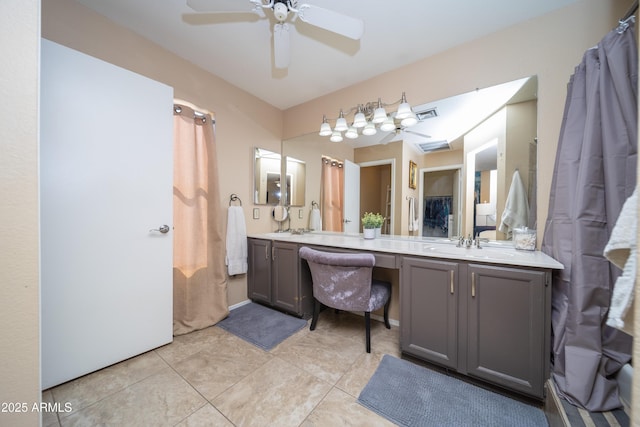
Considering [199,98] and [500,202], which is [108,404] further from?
[500,202]

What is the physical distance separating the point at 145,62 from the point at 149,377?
93.5 inches

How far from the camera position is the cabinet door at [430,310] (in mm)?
1379

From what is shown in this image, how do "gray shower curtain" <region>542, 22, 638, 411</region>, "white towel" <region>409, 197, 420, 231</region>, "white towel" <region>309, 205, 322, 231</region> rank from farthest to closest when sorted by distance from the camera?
"white towel" <region>309, 205, 322, 231</region> < "white towel" <region>409, 197, 420, 231</region> < "gray shower curtain" <region>542, 22, 638, 411</region>

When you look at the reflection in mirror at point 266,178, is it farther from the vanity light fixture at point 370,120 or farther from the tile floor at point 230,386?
the tile floor at point 230,386

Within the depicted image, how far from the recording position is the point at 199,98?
213cm

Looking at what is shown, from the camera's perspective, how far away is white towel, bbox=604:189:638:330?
0.50 m

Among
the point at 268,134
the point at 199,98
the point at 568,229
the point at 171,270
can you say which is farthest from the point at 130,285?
the point at 568,229

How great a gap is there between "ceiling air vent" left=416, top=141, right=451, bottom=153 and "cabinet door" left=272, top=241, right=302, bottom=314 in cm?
151

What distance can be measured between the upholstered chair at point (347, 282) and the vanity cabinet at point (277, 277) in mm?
370

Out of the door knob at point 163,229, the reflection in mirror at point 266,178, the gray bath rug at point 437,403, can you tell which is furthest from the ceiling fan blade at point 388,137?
the door knob at point 163,229

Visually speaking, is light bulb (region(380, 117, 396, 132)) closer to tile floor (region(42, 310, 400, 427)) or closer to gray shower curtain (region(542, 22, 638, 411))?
gray shower curtain (region(542, 22, 638, 411))

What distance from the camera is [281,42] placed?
4.97 ft

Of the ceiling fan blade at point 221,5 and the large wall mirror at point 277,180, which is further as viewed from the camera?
the large wall mirror at point 277,180

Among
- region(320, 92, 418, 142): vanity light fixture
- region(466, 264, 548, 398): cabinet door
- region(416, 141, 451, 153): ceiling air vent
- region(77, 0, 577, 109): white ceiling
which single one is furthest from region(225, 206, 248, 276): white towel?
region(466, 264, 548, 398): cabinet door
